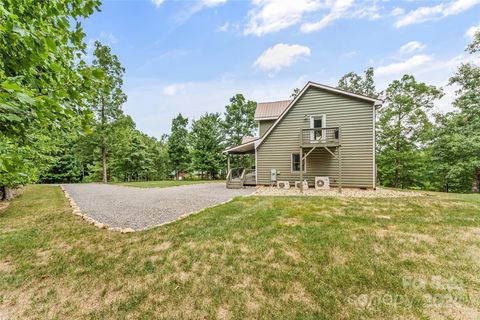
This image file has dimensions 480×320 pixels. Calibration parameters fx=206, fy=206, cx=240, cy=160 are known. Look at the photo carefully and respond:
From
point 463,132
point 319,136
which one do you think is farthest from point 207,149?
point 463,132

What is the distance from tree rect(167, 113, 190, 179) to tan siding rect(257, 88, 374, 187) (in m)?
18.7

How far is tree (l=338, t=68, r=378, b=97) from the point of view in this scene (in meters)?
22.9

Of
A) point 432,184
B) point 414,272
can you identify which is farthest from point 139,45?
point 432,184

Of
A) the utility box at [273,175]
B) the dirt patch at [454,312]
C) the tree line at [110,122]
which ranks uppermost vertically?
the tree line at [110,122]

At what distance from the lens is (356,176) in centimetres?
1118

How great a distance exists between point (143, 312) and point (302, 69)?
20537 millimetres

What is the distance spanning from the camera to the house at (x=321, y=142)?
11.0 m

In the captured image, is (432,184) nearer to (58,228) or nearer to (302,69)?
(302,69)

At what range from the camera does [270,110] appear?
15.9 m

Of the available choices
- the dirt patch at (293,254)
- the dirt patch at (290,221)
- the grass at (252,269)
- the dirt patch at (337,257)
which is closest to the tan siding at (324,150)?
the grass at (252,269)

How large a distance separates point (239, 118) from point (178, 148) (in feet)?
31.7

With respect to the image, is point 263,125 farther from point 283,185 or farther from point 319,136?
point 283,185

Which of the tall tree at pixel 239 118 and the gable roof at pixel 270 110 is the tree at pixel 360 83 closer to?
the tall tree at pixel 239 118

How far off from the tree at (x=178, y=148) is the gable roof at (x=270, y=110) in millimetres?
16237
